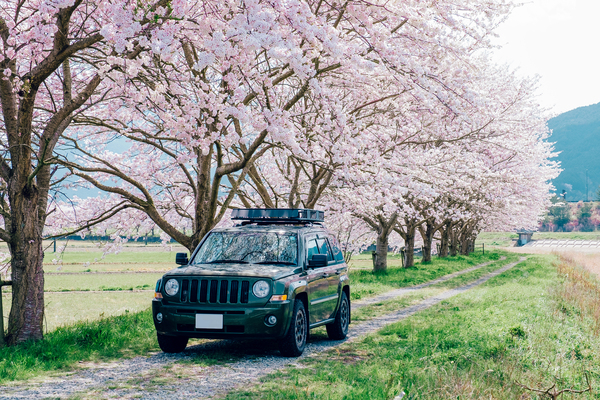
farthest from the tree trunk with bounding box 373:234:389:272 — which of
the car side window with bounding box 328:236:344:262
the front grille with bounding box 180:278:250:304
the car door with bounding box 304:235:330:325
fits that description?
the front grille with bounding box 180:278:250:304

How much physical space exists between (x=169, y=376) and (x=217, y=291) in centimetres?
130

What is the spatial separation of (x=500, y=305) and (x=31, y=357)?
9898mm

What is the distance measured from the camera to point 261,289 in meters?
7.34

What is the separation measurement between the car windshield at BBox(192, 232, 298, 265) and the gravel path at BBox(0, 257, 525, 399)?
4.46 feet

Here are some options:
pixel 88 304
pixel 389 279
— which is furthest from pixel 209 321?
pixel 88 304

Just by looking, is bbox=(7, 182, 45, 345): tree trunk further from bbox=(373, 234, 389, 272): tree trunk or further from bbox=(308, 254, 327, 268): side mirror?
bbox=(373, 234, 389, 272): tree trunk

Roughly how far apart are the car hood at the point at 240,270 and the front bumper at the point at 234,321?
1.41ft

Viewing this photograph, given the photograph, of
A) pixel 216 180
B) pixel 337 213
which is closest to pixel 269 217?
pixel 216 180

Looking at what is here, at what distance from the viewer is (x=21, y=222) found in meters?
8.26

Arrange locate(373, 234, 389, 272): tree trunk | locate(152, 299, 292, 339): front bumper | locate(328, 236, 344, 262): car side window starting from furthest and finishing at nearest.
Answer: locate(373, 234, 389, 272): tree trunk, locate(328, 236, 344, 262): car side window, locate(152, 299, 292, 339): front bumper

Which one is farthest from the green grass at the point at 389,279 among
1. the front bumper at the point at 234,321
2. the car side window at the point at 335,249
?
the front bumper at the point at 234,321

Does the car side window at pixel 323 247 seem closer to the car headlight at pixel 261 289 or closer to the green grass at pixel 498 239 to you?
the car headlight at pixel 261 289

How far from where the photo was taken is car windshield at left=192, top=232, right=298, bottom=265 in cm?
833

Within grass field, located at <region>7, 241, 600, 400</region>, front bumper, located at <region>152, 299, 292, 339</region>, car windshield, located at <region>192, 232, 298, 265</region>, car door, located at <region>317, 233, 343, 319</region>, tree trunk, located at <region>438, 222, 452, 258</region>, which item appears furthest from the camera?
tree trunk, located at <region>438, 222, 452, 258</region>
